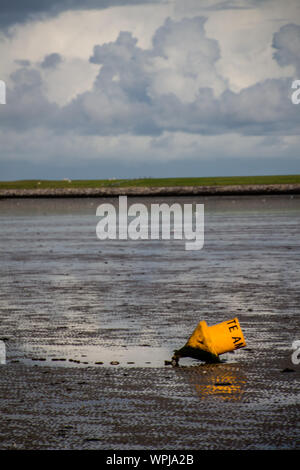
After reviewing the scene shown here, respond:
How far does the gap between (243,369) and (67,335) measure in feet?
11.7

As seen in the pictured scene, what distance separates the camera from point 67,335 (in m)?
12.8

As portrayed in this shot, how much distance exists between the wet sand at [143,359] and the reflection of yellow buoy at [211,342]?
16 cm

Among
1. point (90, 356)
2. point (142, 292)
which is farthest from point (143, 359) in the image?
point (142, 292)

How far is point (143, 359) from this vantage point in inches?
433

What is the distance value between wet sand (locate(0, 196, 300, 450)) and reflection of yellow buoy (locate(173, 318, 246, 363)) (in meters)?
0.16

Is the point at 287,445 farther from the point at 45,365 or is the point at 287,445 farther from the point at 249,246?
the point at 249,246

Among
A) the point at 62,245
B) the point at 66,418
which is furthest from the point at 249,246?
the point at 66,418

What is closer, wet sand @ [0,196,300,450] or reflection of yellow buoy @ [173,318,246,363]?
wet sand @ [0,196,300,450]

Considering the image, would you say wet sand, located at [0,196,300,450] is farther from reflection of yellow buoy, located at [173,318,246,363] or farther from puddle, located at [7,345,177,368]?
reflection of yellow buoy, located at [173,318,246,363]

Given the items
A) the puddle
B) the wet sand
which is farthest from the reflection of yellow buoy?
the puddle

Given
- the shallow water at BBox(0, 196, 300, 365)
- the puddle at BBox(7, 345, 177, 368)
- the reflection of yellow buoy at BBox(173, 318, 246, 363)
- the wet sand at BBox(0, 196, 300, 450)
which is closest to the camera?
the wet sand at BBox(0, 196, 300, 450)

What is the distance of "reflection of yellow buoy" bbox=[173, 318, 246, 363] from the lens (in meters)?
10.9

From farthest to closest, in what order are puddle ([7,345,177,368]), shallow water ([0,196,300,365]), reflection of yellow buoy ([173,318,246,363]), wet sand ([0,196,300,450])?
shallow water ([0,196,300,365]) → reflection of yellow buoy ([173,318,246,363]) → puddle ([7,345,177,368]) → wet sand ([0,196,300,450])
